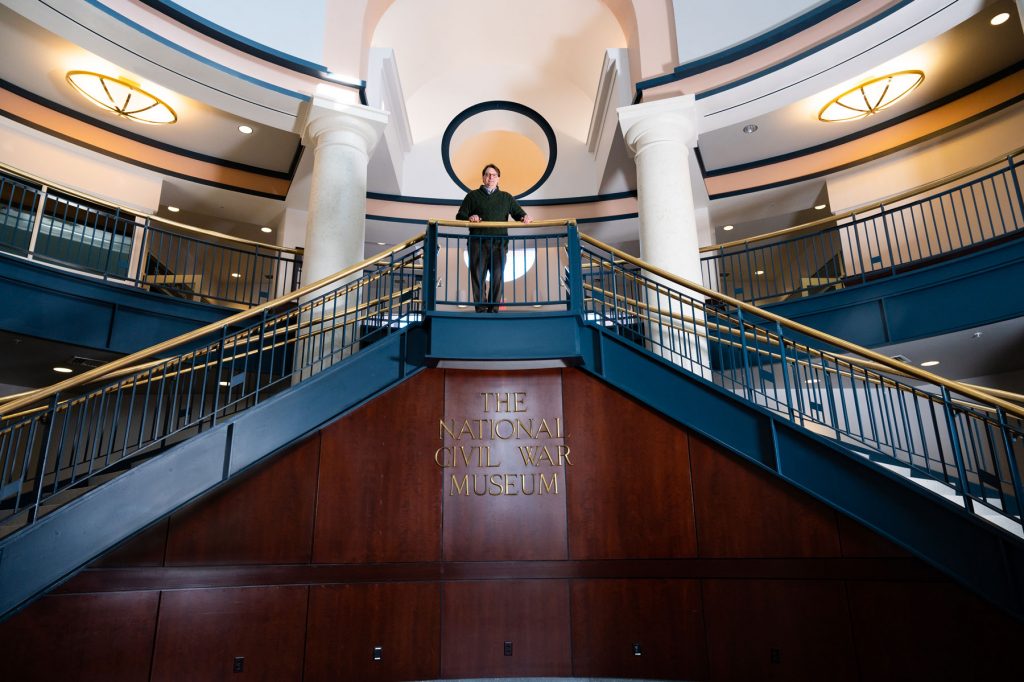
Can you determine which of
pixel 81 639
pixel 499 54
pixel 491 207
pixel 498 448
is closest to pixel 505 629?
pixel 498 448

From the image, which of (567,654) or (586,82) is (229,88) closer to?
(586,82)

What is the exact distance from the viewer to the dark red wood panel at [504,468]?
22.4ft

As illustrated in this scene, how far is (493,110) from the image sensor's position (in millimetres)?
14344

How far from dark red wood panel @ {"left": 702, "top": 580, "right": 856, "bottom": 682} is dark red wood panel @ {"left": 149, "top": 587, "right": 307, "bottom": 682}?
4.26 m

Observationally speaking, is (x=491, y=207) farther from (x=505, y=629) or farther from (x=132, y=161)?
(x=132, y=161)

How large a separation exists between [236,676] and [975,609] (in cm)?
697

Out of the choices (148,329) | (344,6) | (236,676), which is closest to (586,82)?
(344,6)

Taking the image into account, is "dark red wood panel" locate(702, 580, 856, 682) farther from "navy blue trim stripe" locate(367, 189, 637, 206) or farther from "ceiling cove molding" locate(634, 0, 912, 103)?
"navy blue trim stripe" locate(367, 189, 637, 206)

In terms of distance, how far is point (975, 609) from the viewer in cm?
559

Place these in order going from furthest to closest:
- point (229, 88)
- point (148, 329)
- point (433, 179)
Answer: point (433, 179) < point (229, 88) < point (148, 329)

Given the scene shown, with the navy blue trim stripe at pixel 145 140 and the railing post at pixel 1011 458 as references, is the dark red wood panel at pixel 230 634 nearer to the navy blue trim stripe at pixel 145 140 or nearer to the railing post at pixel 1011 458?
the railing post at pixel 1011 458

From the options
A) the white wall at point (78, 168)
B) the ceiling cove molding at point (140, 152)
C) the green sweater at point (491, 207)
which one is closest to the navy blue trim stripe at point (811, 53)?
the green sweater at point (491, 207)

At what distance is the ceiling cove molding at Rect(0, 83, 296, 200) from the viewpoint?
10250 mm

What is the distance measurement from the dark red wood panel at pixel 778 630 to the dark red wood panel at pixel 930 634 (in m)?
0.17
